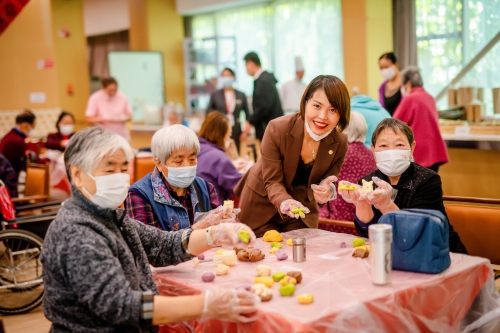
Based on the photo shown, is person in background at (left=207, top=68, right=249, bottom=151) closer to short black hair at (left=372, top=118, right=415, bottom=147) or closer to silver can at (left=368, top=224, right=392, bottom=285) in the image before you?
short black hair at (left=372, top=118, right=415, bottom=147)

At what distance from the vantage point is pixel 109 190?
1.74 meters

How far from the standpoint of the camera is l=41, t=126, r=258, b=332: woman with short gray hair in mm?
1616

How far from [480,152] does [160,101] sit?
6.98m

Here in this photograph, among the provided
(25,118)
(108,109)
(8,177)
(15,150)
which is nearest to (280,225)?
(8,177)

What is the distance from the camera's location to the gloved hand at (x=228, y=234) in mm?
1891

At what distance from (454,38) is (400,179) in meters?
5.79

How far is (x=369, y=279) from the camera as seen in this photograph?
6.07 feet

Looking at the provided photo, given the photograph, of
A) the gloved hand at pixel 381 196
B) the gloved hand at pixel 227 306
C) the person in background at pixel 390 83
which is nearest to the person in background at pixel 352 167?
the gloved hand at pixel 381 196

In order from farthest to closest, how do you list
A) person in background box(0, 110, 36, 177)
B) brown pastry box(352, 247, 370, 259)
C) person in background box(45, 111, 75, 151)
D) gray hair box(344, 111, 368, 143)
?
person in background box(45, 111, 75, 151)
person in background box(0, 110, 36, 177)
gray hair box(344, 111, 368, 143)
brown pastry box(352, 247, 370, 259)

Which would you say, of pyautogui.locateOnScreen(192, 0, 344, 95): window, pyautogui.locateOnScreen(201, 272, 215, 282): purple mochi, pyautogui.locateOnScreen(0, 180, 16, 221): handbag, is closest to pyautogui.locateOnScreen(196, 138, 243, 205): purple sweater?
pyautogui.locateOnScreen(0, 180, 16, 221): handbag

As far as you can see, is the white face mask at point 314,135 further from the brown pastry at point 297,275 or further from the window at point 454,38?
the window at point 454,38

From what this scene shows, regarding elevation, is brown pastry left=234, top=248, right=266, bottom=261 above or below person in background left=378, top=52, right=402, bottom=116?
below

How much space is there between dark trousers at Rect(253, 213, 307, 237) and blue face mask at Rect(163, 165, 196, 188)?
19.8 inches

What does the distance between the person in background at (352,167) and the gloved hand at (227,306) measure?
1564 millimetres
